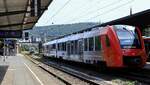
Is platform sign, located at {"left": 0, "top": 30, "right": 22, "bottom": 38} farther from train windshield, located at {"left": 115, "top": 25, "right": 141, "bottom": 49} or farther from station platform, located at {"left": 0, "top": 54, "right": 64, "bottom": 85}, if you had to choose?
train windshield, located at {"left": 115, "top": 25, "right": 141, "bottom": 49}

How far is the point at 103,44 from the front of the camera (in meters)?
25.2

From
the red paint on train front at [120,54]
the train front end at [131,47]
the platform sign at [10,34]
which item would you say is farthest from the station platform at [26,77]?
the train front end at [131,47]

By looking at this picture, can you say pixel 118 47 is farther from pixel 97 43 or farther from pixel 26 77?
pixel 26 77

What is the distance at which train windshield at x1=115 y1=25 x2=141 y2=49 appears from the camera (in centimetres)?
2388

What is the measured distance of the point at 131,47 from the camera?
936 inches

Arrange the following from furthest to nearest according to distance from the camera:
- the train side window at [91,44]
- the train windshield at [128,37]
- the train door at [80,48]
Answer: the train door at [80,48] < the train side window at [91,44] < the train windshield at [128,37]

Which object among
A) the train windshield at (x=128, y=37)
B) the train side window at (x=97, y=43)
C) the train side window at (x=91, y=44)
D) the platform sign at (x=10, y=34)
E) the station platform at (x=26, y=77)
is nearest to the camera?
the station platform at (x=26, y=77)

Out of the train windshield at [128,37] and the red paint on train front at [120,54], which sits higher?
the train windshield at [128,37]

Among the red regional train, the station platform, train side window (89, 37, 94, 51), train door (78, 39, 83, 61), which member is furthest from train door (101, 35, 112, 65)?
train door (78, 39, 83, 61)

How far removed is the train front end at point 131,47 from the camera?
925 inches

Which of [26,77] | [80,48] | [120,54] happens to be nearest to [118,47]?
[120,54]

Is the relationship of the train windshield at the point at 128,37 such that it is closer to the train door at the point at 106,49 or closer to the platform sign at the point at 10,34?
the train door at the point at 106,49

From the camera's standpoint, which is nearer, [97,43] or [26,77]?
[26,77]

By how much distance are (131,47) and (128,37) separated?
705 mm
